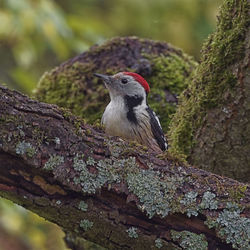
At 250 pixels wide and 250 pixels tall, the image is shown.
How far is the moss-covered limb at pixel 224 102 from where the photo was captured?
3.58 m

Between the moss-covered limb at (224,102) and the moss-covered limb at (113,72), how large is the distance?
42.4 inches

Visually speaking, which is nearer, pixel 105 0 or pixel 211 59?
pixel 211 59

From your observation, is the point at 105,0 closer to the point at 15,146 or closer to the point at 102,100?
the point at 102,100

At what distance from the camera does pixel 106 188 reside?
110 inches

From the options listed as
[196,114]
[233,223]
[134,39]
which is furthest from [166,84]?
[233,223]

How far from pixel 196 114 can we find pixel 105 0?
6585 mm

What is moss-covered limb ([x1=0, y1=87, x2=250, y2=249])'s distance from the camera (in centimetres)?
268

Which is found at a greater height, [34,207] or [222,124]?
[222,124]

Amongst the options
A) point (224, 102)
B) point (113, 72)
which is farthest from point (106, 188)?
point (113, 72)

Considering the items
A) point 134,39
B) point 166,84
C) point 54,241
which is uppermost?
point 134,39

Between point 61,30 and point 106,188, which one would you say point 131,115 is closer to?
point 61,30

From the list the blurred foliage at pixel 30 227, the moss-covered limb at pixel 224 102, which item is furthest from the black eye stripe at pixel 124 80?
the blurred foliage at pixel 30 227

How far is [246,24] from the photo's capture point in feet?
11.7

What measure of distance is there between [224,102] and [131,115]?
3.09 feet
